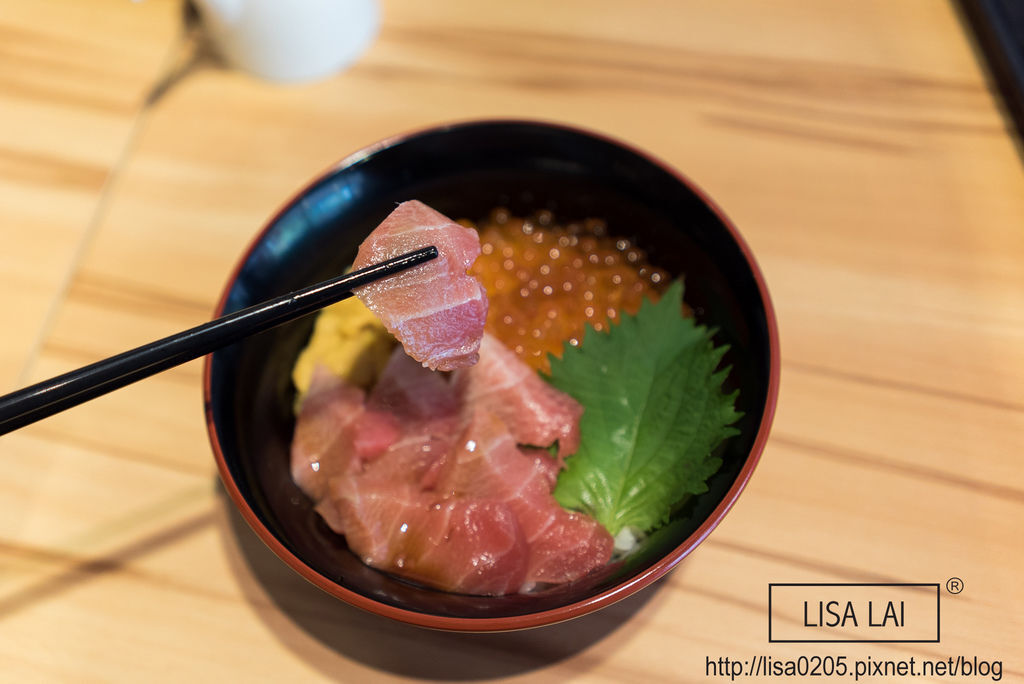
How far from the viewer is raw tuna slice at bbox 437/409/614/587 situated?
93 cm

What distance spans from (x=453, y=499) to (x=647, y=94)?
0.98 m

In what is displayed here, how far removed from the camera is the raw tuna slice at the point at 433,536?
0.91 meters

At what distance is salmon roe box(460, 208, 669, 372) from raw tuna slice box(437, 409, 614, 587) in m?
0.18

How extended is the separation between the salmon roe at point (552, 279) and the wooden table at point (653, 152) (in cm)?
27

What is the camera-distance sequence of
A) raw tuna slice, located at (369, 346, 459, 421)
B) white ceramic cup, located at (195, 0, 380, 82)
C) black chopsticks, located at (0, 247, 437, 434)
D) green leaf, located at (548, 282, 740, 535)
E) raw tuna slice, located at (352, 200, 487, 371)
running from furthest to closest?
1. white ceramic cup, located at (195, 0, 380, 82)
2. raw tuna slice, located at (369, 346, 459, 421)
3. green leaf, located at (548, 282, 740, 535)
4. raw tuna slice, located at (352, 200, 487, 371)
5. black chopsticks, located at (0, 247, 437, 434)

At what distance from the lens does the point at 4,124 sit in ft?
4.97

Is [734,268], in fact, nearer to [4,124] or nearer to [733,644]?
[733,644]

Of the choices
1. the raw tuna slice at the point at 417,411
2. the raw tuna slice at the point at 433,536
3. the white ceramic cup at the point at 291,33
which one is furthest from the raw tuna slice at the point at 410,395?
the white ceramic cup at the point at 291,33

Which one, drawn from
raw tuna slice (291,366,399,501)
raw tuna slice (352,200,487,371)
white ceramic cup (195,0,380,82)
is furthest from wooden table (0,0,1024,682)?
raw tuna slice (352,200,487,371)

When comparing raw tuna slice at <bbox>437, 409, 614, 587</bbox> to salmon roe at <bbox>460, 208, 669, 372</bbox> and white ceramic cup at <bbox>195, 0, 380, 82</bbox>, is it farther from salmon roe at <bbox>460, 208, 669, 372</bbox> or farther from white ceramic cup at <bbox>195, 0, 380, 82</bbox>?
white ceramic cup at <bbox>195, 0, 380, 82</bbox>

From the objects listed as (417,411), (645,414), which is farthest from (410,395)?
(645,414)

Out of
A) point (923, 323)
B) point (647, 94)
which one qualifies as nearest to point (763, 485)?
point (923, 323)

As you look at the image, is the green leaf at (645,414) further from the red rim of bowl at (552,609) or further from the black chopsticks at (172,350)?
the black chopsticks at (172,350)

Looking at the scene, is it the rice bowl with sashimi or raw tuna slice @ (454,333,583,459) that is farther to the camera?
raw tuna slice @ (454,333,583,459)
